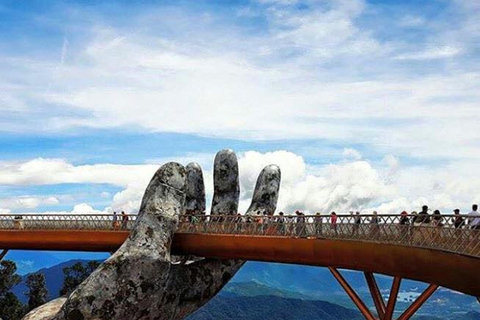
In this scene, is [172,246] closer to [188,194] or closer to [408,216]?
[188,194]

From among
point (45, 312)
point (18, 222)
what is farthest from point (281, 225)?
point (18, 222)

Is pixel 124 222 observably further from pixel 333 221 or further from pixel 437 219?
pixel 437 219

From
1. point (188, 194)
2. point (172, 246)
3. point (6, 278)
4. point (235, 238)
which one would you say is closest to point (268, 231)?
point (235, 238)

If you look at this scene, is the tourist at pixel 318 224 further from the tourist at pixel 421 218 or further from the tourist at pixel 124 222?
the tourist at pixel 124 222

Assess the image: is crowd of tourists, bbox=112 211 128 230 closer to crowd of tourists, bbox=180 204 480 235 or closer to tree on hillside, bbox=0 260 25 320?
crowd of tourists, bbox=180 204 480 235

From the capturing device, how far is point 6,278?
84.6 m

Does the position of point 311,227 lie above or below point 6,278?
above

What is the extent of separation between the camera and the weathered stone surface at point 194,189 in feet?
155

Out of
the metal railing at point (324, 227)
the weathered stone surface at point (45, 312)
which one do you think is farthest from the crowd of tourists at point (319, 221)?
the weathered stone surface at point (45, 312)

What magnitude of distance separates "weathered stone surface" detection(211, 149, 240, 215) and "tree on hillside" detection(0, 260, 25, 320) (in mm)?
42933

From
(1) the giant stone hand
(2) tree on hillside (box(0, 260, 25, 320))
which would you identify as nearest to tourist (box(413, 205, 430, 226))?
(1) the giant stone hand

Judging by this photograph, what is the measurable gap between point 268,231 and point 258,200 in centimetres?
1238

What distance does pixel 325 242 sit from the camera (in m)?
32.0

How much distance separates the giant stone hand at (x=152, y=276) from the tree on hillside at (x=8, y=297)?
4277 cm
